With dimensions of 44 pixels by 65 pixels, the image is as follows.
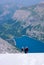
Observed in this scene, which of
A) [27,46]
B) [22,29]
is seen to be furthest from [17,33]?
[27,46]

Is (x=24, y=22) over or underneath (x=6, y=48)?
over
